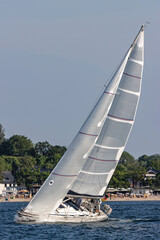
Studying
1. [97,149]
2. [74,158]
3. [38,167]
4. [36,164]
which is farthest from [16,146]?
[74,158]

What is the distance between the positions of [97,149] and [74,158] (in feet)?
8.94

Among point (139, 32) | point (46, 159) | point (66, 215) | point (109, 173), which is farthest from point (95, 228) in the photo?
point (46, 159)

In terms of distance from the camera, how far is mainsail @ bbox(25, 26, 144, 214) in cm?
4791

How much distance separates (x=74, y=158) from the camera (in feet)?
157

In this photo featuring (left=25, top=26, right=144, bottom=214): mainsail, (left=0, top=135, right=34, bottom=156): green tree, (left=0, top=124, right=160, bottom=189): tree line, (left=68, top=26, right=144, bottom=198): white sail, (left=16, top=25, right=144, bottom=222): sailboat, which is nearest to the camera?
(left=16, top=25, right=144, bottom=222): sailboat

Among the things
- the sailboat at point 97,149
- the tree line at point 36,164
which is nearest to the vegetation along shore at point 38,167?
the tree line at point 36,164

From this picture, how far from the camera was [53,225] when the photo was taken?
151ft

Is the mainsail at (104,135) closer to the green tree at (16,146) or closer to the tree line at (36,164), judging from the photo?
the tree line at (36,164)

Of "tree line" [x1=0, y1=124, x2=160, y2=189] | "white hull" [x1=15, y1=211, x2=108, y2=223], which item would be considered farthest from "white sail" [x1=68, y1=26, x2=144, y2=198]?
"tree line" [x1=0, y1=124, x2=160, y2=189]

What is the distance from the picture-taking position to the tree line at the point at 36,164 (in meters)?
134

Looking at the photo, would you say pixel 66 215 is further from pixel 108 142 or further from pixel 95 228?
pixel 108 142

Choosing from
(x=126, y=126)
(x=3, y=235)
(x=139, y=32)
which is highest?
(x=139, y=32)

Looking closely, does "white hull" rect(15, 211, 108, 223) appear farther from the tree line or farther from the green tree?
the green tree

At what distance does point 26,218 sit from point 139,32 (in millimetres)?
18176
